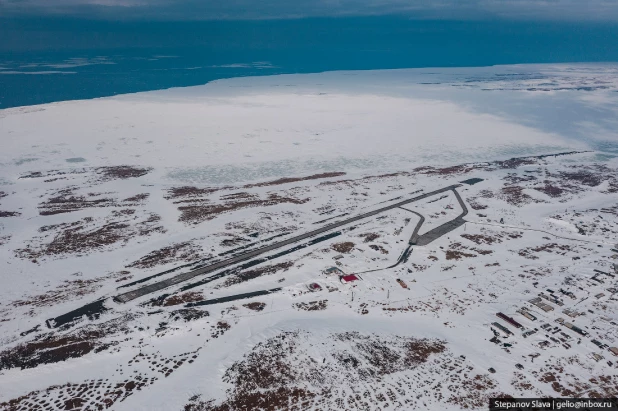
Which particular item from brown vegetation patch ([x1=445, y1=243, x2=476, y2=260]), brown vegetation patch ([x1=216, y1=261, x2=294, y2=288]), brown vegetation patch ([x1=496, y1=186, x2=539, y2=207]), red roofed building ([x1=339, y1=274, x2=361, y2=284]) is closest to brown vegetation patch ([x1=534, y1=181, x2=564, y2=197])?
brown vegetation patch ([x1=496, y1=186, x2=539, y2=207])

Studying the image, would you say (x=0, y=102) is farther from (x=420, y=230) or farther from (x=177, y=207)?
(x=420, y=230)

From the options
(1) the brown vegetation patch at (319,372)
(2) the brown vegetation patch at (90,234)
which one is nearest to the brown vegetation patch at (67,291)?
(2) the brown vegetation patch at (90,234)

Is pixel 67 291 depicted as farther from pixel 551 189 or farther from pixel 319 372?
pixel 551 189

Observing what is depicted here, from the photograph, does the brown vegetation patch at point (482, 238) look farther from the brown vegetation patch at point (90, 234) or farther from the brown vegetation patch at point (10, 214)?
the brown vegetation patch at point (10, 214)

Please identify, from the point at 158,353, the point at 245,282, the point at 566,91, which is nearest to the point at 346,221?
the point at 245,282

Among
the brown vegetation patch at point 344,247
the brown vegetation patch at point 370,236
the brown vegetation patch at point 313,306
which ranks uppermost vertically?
the brown vegetation patch at point 370,236
